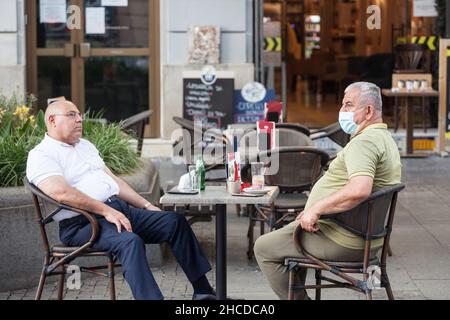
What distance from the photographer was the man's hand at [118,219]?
607 cm

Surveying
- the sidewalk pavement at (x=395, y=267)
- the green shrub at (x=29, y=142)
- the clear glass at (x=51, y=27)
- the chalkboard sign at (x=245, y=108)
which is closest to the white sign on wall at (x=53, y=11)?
the clear glass at (x=51, y=27)

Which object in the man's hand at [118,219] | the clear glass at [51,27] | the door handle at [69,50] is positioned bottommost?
the man's hand at [118,219]

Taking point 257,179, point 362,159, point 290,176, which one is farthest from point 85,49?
point 362,159

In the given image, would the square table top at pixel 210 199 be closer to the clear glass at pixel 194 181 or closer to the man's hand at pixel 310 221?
the clear glass at pixel 194 181

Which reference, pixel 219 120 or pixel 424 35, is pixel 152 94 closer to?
pixel 219 120

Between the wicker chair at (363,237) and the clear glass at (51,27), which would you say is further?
the clear glass at (51,27)

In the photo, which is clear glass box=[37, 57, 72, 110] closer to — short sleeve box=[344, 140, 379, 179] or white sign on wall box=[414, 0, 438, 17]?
white sign on wall box=[414, 0, 438, 17]

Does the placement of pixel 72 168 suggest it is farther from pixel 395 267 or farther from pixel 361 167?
pixel 395 267

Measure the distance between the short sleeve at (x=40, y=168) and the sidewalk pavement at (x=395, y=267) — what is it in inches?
48.4

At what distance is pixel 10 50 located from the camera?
43.2 feet

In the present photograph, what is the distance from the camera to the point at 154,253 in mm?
7730

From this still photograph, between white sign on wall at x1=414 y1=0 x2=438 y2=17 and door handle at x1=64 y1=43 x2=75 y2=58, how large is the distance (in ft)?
17.1
